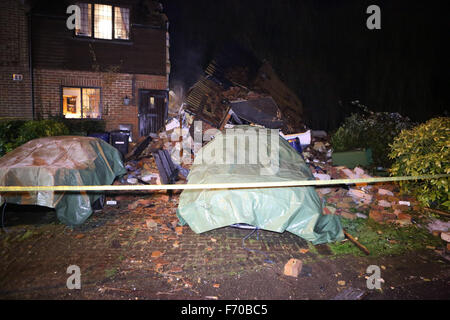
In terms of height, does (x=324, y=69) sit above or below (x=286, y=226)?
above

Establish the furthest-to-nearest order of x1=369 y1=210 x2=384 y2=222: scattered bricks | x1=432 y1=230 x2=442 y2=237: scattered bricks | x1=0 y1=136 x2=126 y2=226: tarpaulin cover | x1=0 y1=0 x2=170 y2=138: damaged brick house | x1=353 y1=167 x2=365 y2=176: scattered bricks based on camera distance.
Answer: x1=0 y1=0 x2=170 y2=138: damaged brick house → x1=353 y1=167 x2=365 y2=176: scattered bricks → x1=369 y1=210 x2=384 y2=222: scattered bricks → x1=432 y1=230 x2=442 y2=237: scattered bricks → x1=0 y1=136 x2=126 y2=226: tarpaulin cover

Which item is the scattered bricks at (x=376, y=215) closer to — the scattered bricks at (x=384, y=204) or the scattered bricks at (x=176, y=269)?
the scattered bricks at (x=384, y=204)

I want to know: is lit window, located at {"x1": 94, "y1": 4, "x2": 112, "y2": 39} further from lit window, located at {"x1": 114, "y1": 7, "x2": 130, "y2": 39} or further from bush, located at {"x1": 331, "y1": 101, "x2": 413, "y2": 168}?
bush, located at {"x1": 331, "y1": 101, "x2": 413, "y2": 168}

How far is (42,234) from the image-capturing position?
14.4 feet

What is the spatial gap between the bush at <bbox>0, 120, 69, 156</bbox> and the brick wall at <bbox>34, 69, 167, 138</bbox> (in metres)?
3.02

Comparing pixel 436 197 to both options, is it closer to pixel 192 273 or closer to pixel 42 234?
pixel 192 273

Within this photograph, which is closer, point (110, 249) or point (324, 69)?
point (110, 249)

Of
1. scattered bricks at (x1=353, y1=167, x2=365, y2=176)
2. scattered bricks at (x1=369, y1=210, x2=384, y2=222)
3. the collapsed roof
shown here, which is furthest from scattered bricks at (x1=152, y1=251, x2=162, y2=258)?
the collapsed roof

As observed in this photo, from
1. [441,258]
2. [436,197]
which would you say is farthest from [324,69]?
[441,258]

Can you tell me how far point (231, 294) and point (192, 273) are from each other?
63cm

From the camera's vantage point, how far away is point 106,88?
35.6ft

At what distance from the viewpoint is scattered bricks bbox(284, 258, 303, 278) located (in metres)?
Answer: 3.37
